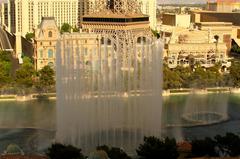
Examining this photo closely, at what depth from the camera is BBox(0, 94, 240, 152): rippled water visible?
1215 inches

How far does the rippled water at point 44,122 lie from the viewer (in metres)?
30.9

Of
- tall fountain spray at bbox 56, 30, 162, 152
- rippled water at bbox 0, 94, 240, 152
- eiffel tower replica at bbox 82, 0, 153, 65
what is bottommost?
rippled water at bbox 0, 94, 240, 152

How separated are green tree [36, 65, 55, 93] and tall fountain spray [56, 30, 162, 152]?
56.3 ft

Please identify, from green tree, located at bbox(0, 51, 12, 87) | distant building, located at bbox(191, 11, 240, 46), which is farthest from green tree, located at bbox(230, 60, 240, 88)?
distant building, located at bbox(191, 11, 240, 46)

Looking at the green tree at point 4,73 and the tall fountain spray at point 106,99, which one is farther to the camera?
the green tree at point 4,73

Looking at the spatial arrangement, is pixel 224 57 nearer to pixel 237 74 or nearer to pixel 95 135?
pixel 237 74

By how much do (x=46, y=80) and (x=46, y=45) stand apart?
8955mm

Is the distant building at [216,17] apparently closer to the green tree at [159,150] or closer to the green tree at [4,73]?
the green tree at [4,73]

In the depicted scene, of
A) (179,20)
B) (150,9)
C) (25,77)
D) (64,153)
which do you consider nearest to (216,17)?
(179,20)

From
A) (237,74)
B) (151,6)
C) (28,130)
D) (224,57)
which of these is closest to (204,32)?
(224,57)

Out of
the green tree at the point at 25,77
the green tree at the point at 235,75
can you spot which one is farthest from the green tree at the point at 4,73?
the green tree at the point at 235,75

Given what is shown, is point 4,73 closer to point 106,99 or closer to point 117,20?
point 117,20

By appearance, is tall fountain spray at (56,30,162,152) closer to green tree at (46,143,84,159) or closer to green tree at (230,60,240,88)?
green tree at (46,143,84,159)

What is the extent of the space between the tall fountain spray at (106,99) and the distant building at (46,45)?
26.4 metres
